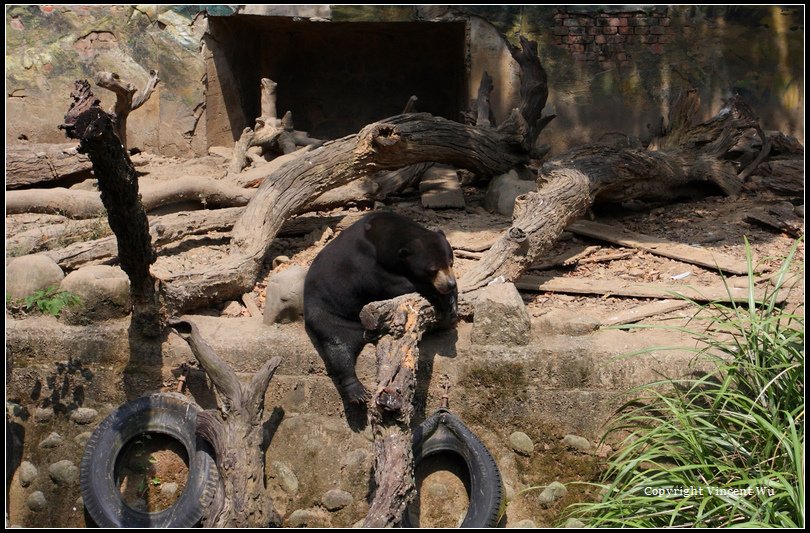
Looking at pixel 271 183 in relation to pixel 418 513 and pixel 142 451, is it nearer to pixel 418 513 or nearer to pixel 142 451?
pixel 142 451

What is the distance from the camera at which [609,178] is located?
7492 millimetres

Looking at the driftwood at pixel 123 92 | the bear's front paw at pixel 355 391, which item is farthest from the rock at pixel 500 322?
the driftwood at pixel 123 92

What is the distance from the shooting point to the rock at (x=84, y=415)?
5961 mm

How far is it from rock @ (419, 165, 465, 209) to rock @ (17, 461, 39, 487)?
13.3 ft

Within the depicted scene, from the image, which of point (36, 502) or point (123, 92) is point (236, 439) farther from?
point (123, 92)

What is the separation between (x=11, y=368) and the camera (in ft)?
19.7

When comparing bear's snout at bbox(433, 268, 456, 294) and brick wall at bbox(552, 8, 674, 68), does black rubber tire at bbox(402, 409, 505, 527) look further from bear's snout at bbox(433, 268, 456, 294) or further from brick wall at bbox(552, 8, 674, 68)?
brick wall at bbox(552, 8, 674, 68)

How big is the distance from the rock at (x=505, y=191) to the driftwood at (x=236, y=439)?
329cm

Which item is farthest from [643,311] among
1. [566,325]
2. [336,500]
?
[336,500]

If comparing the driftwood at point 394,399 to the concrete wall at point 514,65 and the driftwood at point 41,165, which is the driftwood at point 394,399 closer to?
the driftwood at point 41,165

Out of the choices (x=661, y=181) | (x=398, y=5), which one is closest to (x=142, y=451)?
(x=661, y=181)

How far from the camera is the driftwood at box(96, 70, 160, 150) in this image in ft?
26.0

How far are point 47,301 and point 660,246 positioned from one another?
470 centimetres

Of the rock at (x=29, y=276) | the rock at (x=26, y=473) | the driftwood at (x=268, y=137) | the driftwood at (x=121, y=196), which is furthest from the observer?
the driftwood at (x=268, y=137)
